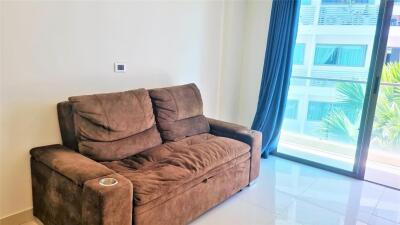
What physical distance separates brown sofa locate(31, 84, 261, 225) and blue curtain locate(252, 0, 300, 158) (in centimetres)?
83

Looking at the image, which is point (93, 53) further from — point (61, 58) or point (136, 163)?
point (136, 163)

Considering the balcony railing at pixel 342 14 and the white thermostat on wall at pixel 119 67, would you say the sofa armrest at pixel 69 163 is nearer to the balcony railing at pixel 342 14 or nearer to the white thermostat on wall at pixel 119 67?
the white thermostat on wall at pixel 119 67

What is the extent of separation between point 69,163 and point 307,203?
6.70ft

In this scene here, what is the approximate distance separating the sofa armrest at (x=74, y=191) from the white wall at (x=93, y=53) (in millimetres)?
174

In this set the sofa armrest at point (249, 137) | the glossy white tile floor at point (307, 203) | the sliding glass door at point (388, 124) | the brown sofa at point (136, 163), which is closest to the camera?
the brown sofa at point (136, 163)

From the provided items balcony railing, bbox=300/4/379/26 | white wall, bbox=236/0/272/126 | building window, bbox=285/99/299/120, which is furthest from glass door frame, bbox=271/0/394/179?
white wall, bbox=236/0/272/126

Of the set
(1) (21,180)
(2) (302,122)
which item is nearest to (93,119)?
(1) (21,180)

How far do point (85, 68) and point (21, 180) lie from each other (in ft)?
3.15

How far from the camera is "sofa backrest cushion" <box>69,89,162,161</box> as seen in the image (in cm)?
217

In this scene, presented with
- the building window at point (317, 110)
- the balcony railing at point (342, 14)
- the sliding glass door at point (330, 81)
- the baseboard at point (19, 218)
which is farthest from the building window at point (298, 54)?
the baseboard at point (19, 218)

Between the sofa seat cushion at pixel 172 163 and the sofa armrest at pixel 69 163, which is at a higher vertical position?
the sofa armrest at pixel 69 163

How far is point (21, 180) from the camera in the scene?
7.22 feet

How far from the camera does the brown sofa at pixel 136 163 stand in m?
1.78

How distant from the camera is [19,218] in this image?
7.29 feet
